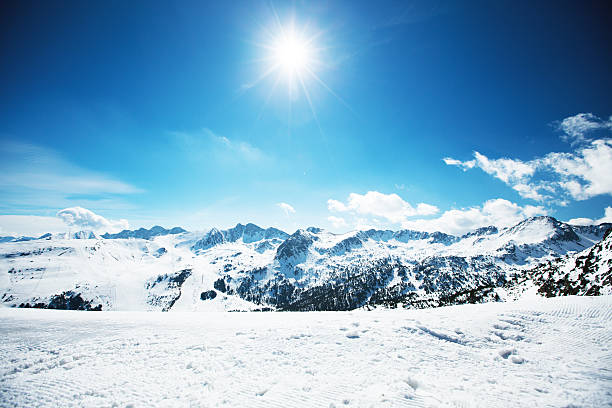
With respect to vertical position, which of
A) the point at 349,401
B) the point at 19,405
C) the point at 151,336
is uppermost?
the point at 151,336

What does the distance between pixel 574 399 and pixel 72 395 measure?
68.2 feet

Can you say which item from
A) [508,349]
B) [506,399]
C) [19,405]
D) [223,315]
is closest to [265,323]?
[223,315]

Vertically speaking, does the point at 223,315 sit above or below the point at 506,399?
above

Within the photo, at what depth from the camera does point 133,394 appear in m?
9.64

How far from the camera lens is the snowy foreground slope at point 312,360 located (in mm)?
9273

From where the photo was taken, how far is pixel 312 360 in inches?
461

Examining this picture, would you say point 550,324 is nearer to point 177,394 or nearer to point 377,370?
point 377,370

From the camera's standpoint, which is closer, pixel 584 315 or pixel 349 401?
pixel 349 401

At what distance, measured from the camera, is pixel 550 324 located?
16.3m

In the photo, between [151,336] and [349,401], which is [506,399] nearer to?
[349,401]

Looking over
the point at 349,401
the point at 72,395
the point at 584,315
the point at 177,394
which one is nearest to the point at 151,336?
the point at 72,395

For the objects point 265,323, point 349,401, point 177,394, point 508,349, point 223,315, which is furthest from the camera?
point 223,315

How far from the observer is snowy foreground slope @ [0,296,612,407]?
9273 mm

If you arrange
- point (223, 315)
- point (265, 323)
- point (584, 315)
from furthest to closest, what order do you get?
point (223, 315) < point (584, 315) < point (265, 323)
